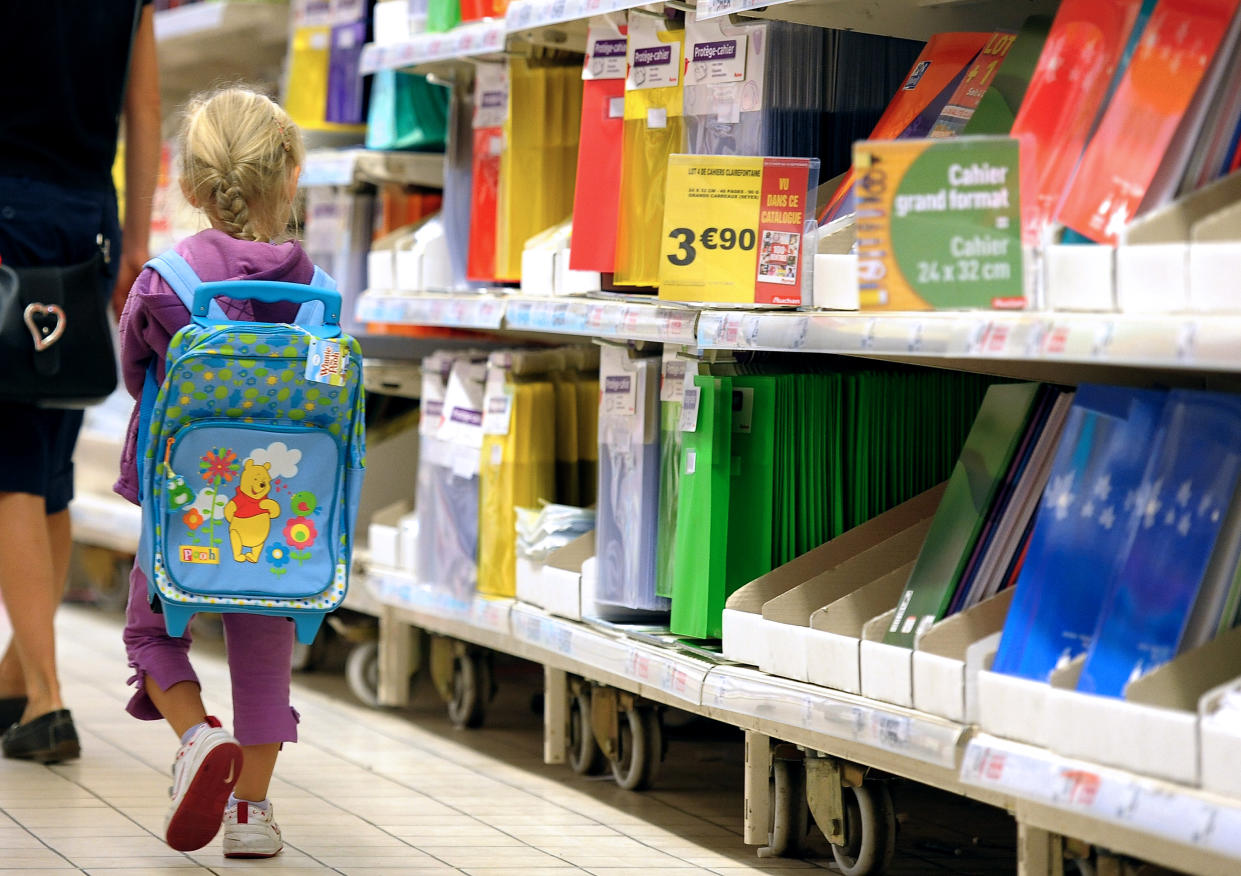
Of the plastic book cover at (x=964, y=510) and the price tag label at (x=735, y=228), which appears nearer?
the plastic book cover at (x=964, y=510)

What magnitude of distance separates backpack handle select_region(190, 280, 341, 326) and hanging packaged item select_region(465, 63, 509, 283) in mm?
1017

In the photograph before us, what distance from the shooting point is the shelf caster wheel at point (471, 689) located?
3740 millimetres

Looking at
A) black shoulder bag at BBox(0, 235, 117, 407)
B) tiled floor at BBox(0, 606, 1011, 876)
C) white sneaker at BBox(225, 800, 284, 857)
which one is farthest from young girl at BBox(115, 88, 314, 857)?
black shoulder bag at BBox(0, 235, 117, 407)

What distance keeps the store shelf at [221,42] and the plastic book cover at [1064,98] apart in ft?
9.36

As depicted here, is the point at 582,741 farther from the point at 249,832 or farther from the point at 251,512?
the point at 251,512

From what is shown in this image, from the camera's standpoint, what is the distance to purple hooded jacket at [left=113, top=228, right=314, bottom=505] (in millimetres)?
2570

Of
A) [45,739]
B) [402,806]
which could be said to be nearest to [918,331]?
[402,806]

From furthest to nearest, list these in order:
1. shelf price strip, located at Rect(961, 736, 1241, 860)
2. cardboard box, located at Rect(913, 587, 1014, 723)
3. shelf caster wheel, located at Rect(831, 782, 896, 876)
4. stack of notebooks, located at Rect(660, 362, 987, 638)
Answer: stack of notebooks, located at Rect(660, 362, 987, 638), shelf caster wheel, located at Rect(831, 782, 896, 876), cardboard box, located at Rect(913, 587, 1014, 723), shelf price strip, located at Rect(961, 736, 1241, 860)

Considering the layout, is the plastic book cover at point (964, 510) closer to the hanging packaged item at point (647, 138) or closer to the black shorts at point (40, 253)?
the hanging packaged item at point (647, 138)

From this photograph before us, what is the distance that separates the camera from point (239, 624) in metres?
2.68

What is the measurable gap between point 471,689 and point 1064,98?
2029 mm

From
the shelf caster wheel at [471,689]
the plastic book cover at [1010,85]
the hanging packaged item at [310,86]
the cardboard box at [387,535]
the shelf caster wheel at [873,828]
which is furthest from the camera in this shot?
the hanging packaged item at [310,86]

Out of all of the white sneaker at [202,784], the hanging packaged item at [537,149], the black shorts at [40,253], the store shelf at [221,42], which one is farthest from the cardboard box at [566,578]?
the store shelf at [221,42]

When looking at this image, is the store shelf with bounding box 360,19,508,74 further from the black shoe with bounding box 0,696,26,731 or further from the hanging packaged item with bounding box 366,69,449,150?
the black shoe with bounding box 0,696,26,731
